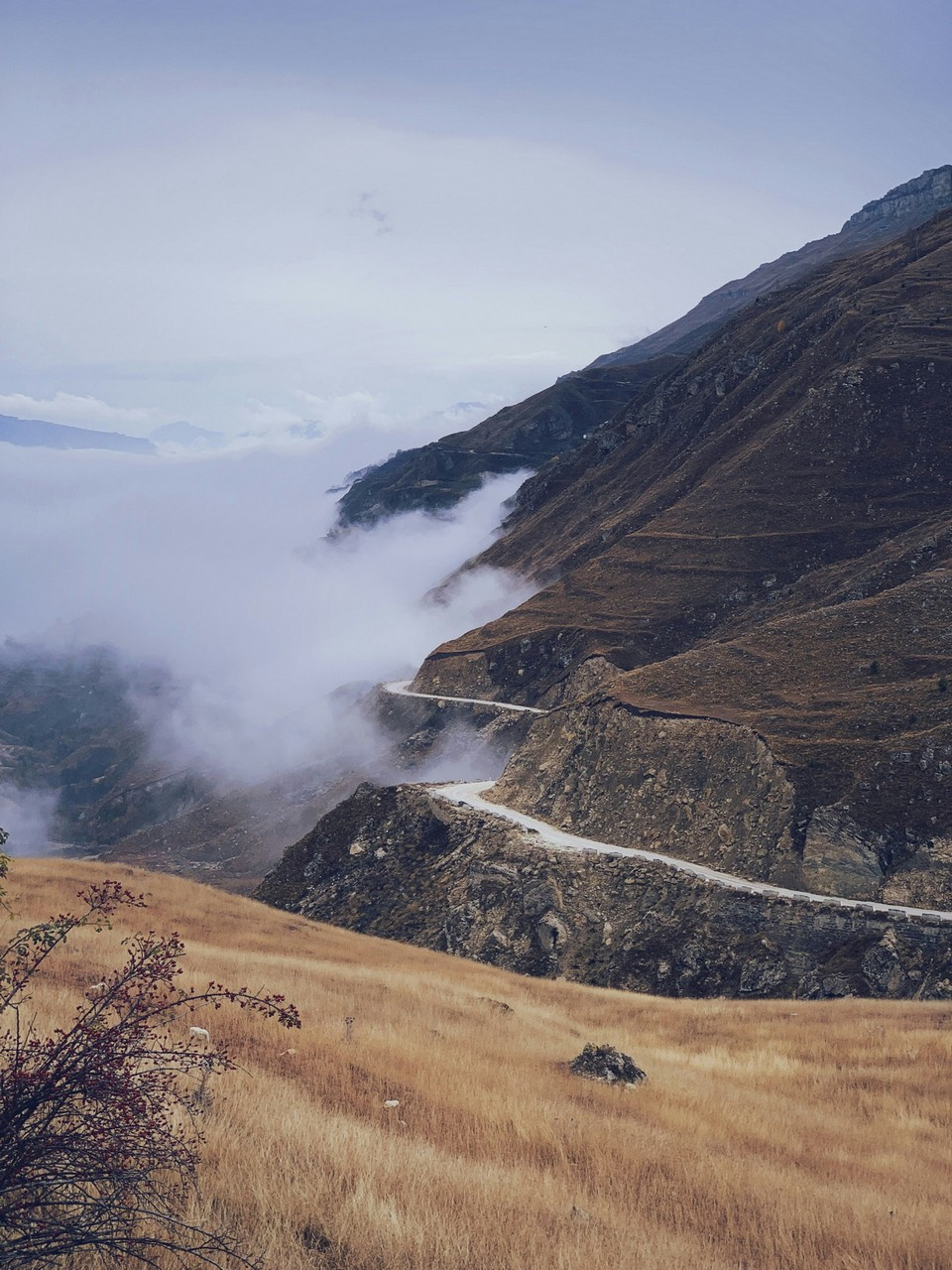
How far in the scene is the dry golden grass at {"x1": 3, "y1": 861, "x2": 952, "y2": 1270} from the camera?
7.00 m

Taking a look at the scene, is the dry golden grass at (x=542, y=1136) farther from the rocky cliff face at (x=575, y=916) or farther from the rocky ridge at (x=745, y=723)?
the rocky ridge at (x=745, y=723)

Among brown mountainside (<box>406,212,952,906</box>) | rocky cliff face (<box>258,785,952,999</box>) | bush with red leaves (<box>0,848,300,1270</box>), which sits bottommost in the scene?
rocky cliff face (<box>258,785,952,999</box>)

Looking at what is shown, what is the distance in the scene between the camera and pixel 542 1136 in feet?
34.6

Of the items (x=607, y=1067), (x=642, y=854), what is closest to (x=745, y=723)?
(x=642, y=854)

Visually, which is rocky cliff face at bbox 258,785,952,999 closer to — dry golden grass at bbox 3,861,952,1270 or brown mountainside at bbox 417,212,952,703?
dry golden grass at bbox 3,861,952,1270

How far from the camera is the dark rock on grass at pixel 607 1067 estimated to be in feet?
49.9

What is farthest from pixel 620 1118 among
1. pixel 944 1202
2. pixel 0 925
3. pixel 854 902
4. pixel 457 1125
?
pixel 854 902

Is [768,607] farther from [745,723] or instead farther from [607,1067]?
[607,1067]

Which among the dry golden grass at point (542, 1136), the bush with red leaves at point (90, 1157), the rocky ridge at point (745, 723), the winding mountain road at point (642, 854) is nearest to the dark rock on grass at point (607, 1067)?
the dry golden grass at point (542, 1136)

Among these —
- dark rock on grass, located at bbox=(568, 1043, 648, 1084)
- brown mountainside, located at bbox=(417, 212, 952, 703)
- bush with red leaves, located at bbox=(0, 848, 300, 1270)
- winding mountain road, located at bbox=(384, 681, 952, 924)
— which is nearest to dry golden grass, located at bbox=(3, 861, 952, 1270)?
dark rock on grass, located at bbox=(568, 1043, 648, 1084)

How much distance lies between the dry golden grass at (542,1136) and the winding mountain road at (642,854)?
52.8 feet

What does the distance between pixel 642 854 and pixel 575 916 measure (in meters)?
4.97

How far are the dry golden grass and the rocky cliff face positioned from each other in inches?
560

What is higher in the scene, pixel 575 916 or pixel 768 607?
pixel 768 607
